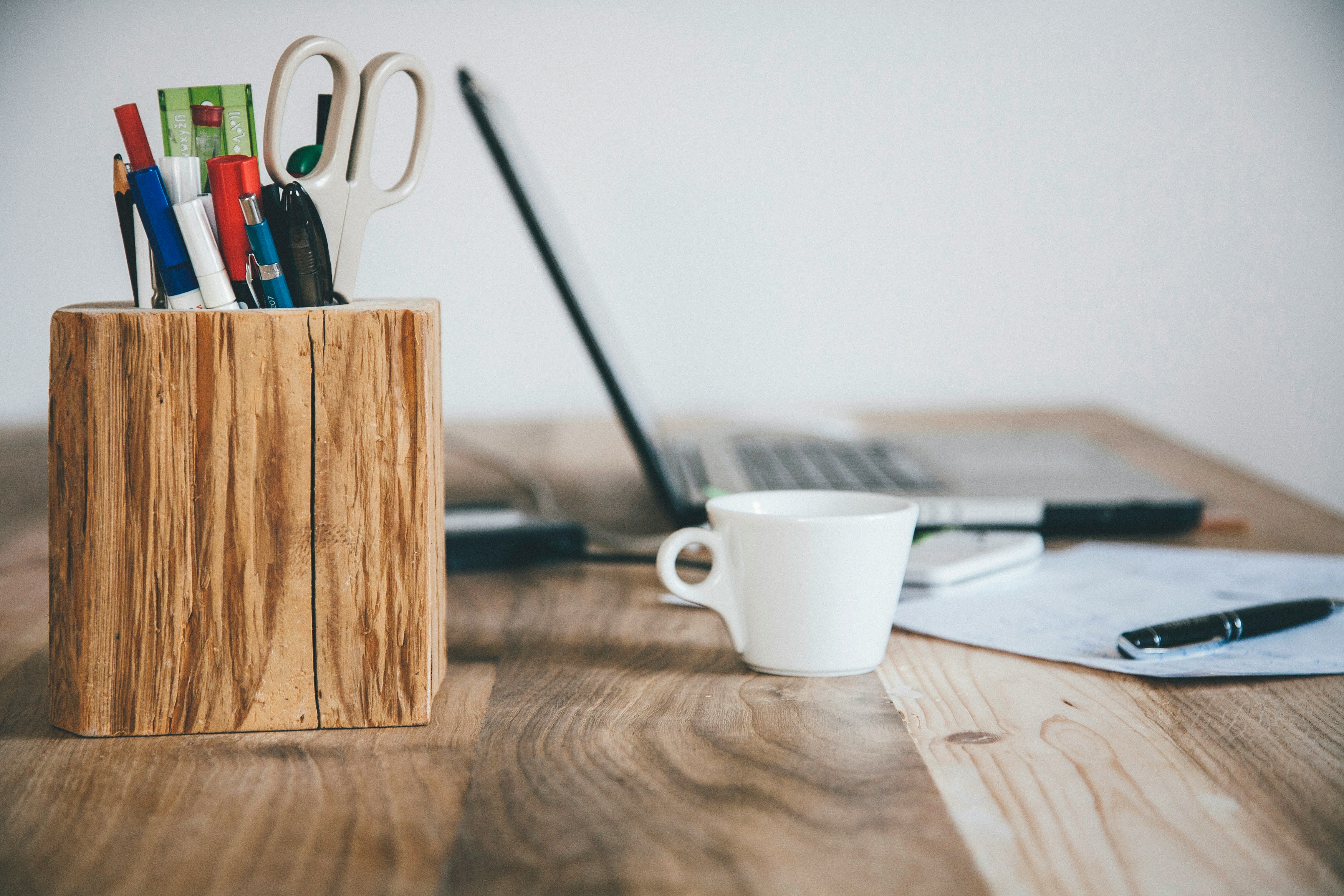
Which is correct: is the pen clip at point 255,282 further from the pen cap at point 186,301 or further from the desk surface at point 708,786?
the desk surface at point 708,786

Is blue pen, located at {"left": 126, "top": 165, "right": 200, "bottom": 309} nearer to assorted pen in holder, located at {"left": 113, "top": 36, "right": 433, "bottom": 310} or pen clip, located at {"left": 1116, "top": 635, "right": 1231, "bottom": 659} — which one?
assorted pen in holder, located at {"left": 113, "top": 36, "right": 433, "bottom": 310}

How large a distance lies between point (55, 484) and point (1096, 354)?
1.78 m

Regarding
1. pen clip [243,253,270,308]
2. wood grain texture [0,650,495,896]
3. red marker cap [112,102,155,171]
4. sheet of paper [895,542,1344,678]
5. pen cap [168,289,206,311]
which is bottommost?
wood grain texture [0,650,495,896]

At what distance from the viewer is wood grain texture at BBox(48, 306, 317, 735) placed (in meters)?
0.41

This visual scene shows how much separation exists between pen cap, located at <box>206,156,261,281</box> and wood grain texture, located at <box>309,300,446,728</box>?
0.05 m

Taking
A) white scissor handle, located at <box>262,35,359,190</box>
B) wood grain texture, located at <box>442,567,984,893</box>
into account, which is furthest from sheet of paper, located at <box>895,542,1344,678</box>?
white scissor handle, located at <box>262,35,359,190</box>

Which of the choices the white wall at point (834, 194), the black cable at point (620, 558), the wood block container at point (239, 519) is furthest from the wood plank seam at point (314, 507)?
the white wall at point (834, 194)

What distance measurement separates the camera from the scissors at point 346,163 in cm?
43

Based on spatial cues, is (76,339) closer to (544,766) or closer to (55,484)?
(55,484)

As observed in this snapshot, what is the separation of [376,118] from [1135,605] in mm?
512

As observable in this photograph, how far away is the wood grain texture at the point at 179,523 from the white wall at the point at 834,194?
4.11 ft

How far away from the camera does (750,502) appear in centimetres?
53

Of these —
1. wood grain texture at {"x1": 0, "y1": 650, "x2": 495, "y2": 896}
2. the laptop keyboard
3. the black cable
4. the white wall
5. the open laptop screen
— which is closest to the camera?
wood grain texture at {"x1": 0, "y1": 650, "x2": 495, "y2": 896}

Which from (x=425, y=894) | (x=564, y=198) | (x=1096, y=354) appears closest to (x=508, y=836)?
(x=425, y=894)
